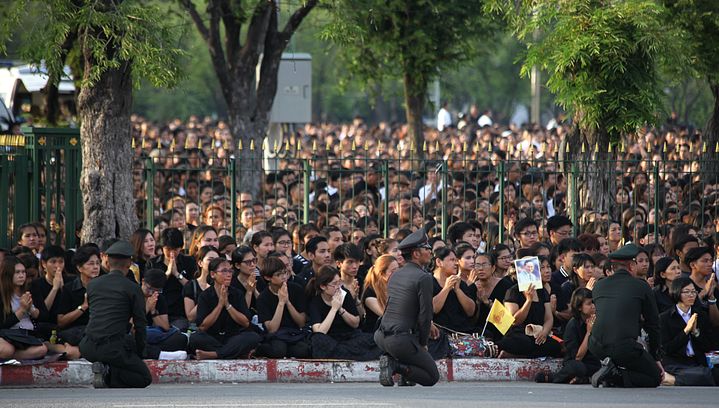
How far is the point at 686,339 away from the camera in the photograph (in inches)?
540

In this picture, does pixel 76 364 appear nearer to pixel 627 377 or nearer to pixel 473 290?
pixel 473 290

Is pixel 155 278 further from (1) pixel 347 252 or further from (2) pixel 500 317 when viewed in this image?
(2) pixel 500 317

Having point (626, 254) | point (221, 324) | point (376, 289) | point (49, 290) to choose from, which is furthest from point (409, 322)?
point (49, 290)

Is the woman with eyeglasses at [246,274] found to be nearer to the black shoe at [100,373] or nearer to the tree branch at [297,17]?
the black shoe at [100,373]

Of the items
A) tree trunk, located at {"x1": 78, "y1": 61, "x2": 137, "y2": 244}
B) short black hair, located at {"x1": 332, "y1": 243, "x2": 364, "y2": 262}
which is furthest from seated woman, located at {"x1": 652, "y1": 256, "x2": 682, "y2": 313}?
tree trunk, located at {"x1": 78, "y1": 61, "x2": 137, "y2": 244}

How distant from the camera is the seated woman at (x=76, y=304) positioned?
1361 cm

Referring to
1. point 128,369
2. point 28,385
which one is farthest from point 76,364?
point 128,369

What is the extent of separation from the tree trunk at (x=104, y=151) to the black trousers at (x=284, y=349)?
3.59 meters

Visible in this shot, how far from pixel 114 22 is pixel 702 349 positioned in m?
7.73

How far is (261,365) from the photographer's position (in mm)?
13930

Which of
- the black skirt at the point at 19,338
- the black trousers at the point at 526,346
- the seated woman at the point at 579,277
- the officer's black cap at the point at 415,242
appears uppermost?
the officer's black cap at the point at 415,242

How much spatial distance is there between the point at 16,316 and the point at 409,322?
4.05 m

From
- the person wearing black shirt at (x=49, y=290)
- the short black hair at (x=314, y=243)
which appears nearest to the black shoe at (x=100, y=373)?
the person wearing black shirt at (x=49, y=290)

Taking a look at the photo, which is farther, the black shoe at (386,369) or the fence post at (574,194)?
the fence post at (574,194)
